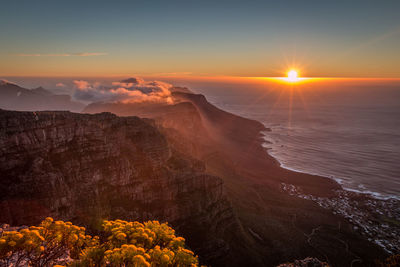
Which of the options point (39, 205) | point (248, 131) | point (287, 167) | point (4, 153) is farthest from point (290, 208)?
point (248, 131)

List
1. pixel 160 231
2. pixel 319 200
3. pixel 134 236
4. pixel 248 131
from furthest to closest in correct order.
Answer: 1. pixel 248 131
2. pixel 319 200
3. pixel 160 231
4. pixel 134 236

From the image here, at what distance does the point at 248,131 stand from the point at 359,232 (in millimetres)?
136408

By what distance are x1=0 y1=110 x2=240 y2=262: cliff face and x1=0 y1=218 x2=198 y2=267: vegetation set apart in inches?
790

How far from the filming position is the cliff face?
32.3 meters

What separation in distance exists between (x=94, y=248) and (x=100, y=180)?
28877mm

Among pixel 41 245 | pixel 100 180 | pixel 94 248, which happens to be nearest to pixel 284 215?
pixel 100 180

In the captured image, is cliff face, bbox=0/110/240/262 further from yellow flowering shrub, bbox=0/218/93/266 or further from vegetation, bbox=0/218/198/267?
vegetation, bbox=0/218/198/267

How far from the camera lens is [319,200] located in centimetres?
8775

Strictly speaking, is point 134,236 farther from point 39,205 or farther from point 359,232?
point 359,232

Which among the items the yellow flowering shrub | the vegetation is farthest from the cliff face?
the vegetation

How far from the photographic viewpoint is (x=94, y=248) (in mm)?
14141

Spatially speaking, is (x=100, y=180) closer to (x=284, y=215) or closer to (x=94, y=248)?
(x=94, y=248)

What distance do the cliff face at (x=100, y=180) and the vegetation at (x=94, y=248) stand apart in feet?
65.8

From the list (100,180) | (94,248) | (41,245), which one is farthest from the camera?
(100,180)
